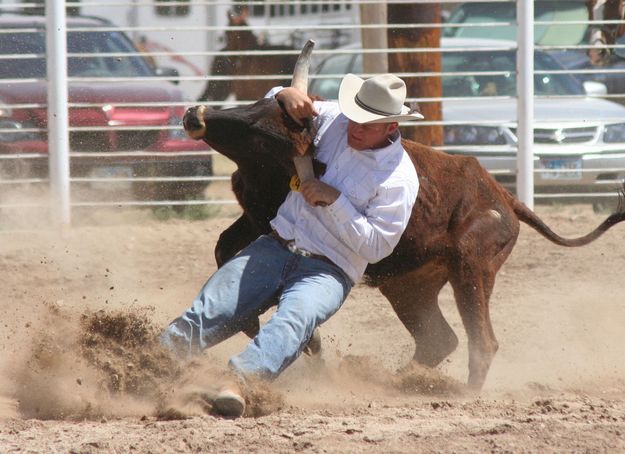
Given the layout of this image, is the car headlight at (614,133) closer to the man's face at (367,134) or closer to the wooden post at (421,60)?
the wooden post at (421,60)

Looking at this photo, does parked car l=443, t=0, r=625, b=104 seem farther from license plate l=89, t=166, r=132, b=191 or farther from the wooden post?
license plate l=89, t=166, r=132, b=191

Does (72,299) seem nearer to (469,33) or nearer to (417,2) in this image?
(417,2)

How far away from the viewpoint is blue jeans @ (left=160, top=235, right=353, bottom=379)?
502 centimetres

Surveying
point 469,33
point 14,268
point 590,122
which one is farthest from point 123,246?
point 469,33

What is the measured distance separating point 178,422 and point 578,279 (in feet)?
15.3

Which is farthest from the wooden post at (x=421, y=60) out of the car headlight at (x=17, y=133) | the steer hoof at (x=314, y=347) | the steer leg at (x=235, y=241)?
the steer leg at (x=235, y=241)

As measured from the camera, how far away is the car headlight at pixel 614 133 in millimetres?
11742

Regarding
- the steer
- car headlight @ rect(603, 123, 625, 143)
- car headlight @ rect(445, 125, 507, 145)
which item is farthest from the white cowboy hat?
car headlight @ rect(603, 123, 625, 143)

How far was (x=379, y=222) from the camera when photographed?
17.2 feet

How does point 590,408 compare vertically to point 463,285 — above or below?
below

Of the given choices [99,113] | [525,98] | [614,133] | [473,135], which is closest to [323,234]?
[525,98]

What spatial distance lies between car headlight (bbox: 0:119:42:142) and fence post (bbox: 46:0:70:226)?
9.4 inches

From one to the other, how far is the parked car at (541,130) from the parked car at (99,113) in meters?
1.56

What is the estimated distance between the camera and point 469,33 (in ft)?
44.7
